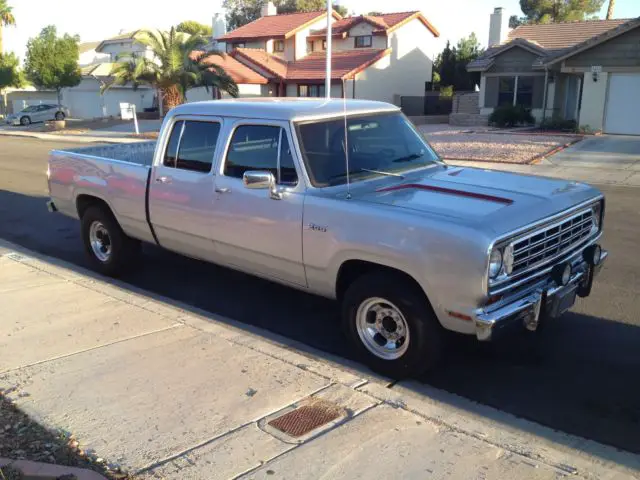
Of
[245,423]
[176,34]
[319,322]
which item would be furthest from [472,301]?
[176,34]

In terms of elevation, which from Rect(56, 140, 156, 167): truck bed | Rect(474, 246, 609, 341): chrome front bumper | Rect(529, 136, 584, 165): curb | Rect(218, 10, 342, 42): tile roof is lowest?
Rect(529, 136, 584, 165): curb

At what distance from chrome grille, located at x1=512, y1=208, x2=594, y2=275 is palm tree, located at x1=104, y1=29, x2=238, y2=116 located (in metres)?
26.8

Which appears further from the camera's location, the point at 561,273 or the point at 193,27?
the point at 193,27

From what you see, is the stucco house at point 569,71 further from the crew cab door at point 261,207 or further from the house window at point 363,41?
the crew cab door at point 261,207

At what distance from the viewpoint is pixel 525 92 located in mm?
30531

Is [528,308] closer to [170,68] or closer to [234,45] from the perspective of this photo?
[170,68]

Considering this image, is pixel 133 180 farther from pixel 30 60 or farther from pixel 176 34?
pixel 30 60

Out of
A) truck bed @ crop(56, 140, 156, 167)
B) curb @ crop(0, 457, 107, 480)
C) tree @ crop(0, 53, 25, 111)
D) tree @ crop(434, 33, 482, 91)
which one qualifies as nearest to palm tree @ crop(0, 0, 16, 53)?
tree @ crop(0, 53, 25, 111)

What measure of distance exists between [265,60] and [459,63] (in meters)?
13.1

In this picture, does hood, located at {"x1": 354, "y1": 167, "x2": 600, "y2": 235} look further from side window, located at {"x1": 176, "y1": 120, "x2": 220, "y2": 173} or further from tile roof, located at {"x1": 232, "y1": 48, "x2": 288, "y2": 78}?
tile roof, located at {"x1": 232, "y1": 48, "x2": 288, "y2": 78}

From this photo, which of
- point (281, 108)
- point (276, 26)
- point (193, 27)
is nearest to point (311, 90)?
point (276, 26)

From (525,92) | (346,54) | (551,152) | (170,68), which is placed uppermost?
(346,54)

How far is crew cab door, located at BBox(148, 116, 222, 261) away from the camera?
5.66 m

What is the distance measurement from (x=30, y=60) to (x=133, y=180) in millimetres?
41267
